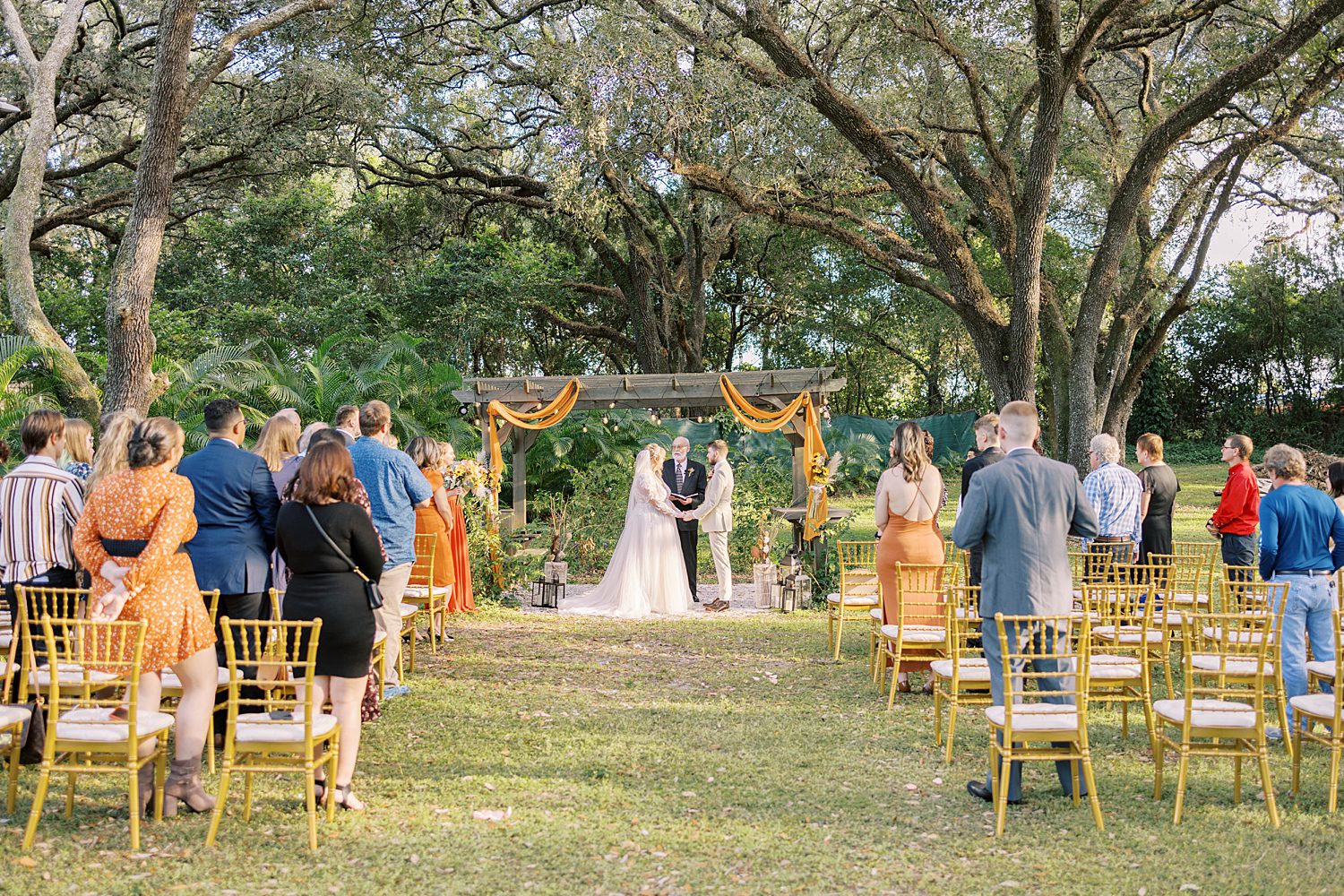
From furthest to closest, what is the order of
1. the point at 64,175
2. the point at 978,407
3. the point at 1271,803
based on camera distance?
the point at 978,407 < the point at 64,175 < the point at 1271,803

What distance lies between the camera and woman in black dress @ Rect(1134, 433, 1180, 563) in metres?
9.22

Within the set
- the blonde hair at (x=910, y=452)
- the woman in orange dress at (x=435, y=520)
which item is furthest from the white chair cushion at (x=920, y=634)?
the woman in orange dress at (x=435, y=520)

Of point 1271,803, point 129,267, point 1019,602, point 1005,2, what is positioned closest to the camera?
point 1271,803

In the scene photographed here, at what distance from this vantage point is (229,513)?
5391 mm

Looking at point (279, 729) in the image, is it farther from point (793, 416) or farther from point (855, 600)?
point (793, 416)

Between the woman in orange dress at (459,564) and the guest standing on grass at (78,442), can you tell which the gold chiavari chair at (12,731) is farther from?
the woman in orange dress at (459,564)

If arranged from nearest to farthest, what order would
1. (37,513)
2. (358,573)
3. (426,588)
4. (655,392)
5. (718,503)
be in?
(358,573) < (37,513) < (426,588) < (718,503) < (655,392)

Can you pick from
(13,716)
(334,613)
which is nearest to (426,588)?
(334,613)

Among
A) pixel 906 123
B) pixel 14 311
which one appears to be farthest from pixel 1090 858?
pixel 906 123

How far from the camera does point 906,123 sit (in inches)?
645

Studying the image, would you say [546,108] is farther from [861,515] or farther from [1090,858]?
[1090,858]

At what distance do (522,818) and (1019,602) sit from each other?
2.53 m

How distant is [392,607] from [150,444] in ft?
9.61

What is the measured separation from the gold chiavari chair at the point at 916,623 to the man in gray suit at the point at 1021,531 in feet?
5.05
